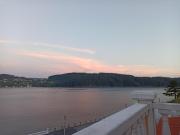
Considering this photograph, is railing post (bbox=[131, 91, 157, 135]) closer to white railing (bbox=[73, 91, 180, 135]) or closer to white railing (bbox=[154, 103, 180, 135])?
white railing (bbox=[73, 91, 180, 135])

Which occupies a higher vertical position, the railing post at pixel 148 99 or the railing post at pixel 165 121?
the railing post at pixel 148 99

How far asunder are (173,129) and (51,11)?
78.1 ft

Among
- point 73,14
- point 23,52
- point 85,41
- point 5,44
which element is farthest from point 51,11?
point 23,52

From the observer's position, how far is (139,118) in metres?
2.26

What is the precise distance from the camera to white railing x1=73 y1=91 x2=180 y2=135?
4.71 feet

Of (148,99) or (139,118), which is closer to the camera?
(139,118)

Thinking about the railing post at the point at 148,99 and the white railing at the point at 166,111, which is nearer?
the railing post at the point at 148,99

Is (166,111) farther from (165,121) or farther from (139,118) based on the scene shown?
(139,118)

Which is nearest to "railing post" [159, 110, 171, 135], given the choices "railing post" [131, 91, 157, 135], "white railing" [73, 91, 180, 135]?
"white railing" [73, 91, 180, 135]

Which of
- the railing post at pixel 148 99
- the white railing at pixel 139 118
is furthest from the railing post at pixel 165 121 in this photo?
the railing post at pixel 148 99

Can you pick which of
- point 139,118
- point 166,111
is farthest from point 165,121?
point 139,118

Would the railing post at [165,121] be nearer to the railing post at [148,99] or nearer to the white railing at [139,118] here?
the white railing at [139,118]

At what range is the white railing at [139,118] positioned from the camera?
1434 mm

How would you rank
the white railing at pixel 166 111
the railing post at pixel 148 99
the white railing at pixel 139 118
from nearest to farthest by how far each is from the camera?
the white railing at pixel 139 118, the railing post at pixel 148 99, the white railing at pixel 166 111
